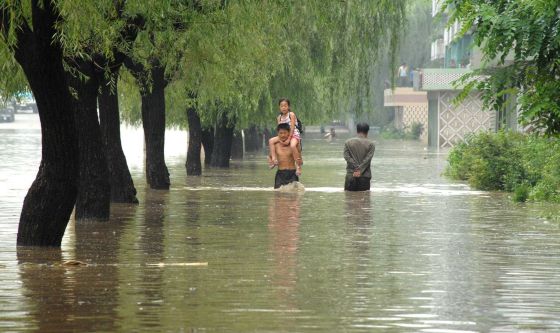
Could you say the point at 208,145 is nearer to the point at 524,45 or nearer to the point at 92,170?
the point at 92,170

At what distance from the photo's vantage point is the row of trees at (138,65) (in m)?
15.1

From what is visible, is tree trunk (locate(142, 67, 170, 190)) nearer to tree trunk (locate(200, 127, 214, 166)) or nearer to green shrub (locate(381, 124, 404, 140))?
tree trunk (locate(200, 127, 214, 166))

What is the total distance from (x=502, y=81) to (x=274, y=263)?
14.3 ft

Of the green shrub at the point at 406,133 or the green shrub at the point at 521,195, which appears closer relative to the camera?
the green shrub at the point at 521,195

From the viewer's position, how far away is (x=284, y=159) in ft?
90.9

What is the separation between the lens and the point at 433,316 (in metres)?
10.6

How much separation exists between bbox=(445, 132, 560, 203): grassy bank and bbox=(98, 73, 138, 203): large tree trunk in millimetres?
7314

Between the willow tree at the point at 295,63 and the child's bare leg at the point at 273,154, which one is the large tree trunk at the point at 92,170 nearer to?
the willow tree at the point at 295,63

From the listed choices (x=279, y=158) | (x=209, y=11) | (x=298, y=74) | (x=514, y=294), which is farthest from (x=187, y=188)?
(x=514, y=294)

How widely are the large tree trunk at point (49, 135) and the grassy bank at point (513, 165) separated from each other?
38.5ft

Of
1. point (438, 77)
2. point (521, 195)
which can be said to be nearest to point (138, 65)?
A: point (521, 195)

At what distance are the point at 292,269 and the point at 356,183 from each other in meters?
14.9

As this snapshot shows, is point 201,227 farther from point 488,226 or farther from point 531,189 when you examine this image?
point 531,189

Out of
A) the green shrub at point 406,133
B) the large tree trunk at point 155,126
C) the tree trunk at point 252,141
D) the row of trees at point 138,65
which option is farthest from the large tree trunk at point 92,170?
the green shrub at point 406,133
